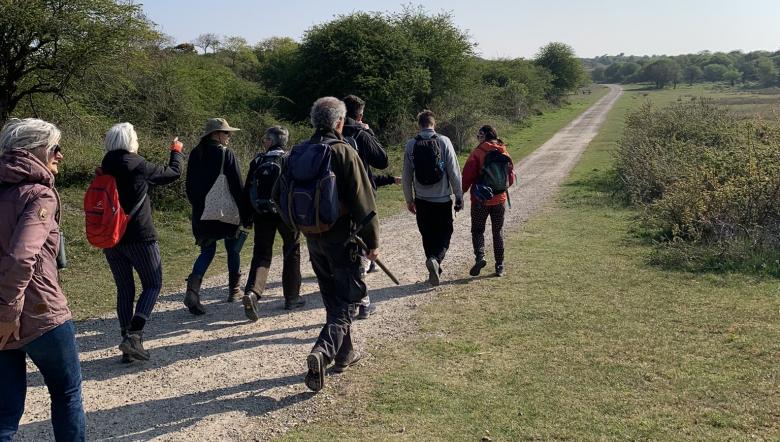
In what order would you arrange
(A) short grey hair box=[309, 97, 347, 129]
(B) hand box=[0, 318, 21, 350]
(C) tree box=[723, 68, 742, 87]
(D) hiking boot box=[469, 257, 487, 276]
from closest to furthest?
(B) hand box=[0, 318, 21, 350] < (A) short grey hair box=[309, 97, 347, 129] < (D) hiking boot box=[469, 257, 487, 276] < (C) tree box=[723, 68, 742, 87]

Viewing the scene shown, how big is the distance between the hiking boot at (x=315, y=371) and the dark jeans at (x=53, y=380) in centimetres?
148

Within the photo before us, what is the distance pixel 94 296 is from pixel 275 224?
104 inches

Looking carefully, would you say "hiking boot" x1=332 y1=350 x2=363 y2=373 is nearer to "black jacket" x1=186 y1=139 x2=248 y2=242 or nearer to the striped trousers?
the striped trousers

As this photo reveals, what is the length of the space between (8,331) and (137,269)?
214cm

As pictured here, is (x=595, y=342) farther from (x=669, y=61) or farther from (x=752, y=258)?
(x=669, y=61)

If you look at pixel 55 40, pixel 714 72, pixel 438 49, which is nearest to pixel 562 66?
pixel 438 49

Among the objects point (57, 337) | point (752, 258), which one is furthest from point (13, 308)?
point (752, 258)

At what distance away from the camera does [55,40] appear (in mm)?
12297

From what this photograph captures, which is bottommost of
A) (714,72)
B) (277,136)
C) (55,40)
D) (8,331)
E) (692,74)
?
(8,331)

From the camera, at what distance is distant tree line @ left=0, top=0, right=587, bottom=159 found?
12406 mm

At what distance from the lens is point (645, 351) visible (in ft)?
16.6

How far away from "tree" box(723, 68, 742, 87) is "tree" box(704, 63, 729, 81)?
22.4 feet

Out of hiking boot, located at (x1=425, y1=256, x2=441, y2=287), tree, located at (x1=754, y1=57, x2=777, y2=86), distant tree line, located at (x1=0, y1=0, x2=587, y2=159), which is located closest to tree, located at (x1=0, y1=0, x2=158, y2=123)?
distant tree line, located at (x1=0, y1=0, x2=587, y2=159)

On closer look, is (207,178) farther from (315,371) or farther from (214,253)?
(315,371)
